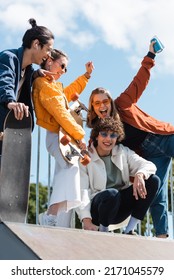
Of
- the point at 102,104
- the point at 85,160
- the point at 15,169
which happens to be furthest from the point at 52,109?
the point at 15,169

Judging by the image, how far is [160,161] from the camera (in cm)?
548

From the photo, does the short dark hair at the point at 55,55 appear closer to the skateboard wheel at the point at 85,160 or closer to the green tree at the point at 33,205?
the skateboard wheel at the point at 85,160

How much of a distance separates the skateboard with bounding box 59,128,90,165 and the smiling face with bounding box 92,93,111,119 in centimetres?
55

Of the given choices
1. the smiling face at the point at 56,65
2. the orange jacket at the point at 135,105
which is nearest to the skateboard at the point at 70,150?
the smiling face at the point at 56,65

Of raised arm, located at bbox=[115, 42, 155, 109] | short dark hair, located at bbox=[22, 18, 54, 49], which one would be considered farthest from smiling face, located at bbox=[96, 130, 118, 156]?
short dark hair, located at bbox=[22, 18, 54, 49]

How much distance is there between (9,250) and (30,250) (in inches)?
5.4

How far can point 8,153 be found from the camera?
3738 mm

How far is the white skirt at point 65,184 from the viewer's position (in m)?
4.63

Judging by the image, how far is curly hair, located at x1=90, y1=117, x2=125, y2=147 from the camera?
5.07m

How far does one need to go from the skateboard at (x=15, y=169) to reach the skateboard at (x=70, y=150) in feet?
2.62

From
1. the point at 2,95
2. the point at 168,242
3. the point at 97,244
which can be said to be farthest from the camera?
the point at 168,242

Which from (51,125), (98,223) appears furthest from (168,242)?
(51,125)

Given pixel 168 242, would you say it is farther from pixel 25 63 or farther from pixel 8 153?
pixel 25 63

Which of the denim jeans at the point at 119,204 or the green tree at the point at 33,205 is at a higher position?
the green tree at the point at 33,205
